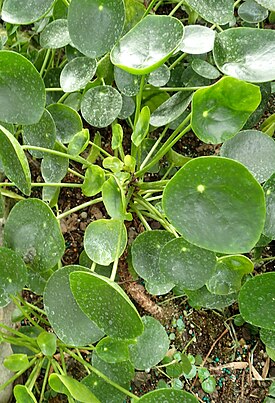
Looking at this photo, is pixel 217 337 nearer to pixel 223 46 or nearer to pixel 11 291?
pixel 11 291

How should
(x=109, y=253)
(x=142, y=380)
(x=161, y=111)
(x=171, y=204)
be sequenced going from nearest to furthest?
(x=171, y=204)
(x=109, y=253)
(x=161, y=111)
(x=142, y=380)

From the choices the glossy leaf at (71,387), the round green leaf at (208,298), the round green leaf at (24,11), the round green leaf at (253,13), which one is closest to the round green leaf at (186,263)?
the round green leaf at (208,298)

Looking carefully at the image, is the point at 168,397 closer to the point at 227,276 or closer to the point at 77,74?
the point at 227,276

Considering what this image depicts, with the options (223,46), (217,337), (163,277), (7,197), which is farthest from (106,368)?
(223,46)

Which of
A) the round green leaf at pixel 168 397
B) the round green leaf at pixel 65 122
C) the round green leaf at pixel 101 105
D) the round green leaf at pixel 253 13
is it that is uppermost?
the round green leaf at pixel 253 13

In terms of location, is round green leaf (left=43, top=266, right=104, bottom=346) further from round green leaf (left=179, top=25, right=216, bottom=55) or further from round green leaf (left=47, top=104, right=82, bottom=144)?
round green leaf (left=179, top=25, right=216, bottom=55)

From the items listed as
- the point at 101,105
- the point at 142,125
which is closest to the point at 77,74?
the point at 101,105

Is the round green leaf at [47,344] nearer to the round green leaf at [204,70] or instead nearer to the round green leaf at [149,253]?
the round green leaf at [149,253]
